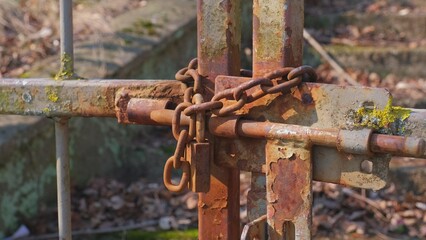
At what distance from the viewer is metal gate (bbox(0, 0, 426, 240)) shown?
1.43 metres

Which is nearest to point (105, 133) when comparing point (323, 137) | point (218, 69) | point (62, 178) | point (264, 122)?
point (62, 178)

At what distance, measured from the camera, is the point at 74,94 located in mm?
1792

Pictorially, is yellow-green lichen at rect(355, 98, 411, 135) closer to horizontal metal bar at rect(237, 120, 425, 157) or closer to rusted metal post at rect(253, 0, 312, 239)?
horizontal metal bar at rect(237, 120, 425, 157)

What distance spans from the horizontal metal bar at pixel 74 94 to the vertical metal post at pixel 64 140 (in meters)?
0.04

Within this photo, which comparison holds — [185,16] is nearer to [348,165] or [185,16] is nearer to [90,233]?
[90,233]

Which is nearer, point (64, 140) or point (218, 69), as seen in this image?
point (218, 69)

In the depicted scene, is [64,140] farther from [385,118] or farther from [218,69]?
[385,118]

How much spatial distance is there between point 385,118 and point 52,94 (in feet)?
2.72

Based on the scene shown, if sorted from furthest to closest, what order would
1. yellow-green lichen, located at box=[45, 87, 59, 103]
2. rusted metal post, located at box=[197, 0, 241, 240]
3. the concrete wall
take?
the concrete wall
yellow-green lichen, located at box=[45, 87, 59, 103]
rusted metal post, located at box=[197, 0, 241, 240]

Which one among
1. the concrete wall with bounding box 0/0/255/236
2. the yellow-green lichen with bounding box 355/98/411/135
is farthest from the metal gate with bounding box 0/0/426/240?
the concrete wall with bounding box 0/0/255/236

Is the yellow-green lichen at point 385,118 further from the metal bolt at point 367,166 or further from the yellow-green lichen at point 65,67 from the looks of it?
the yellow-green lichen at point 65,67

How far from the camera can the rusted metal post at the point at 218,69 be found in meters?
1.61

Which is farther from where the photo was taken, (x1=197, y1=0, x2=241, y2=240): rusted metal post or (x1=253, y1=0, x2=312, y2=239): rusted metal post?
(x1=197, y1=0, x2=241, y2=240): rusted metal post

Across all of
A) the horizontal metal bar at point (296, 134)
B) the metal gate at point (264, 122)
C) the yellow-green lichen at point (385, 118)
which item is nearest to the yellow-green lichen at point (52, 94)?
the metal gate at point (264, 122)
